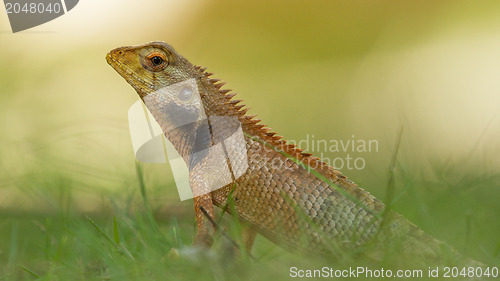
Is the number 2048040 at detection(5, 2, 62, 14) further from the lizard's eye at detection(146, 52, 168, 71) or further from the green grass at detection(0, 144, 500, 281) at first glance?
the lizard's eye at detection(146, 52, 168, 71)

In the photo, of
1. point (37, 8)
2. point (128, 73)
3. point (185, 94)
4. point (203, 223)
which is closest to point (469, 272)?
point (203, 223)

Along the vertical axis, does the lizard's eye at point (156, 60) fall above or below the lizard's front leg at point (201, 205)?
above

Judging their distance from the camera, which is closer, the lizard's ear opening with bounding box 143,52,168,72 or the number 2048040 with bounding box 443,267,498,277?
the number 2048040 with bounding box 443,267,498,277

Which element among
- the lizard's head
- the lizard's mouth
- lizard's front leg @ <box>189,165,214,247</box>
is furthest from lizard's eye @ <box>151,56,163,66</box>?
lizard's front leg @ <box>189,165,214,247</box>

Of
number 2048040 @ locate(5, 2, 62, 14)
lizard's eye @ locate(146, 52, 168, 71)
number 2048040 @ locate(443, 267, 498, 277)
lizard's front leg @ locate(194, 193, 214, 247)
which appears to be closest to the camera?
number 2048040 @ locate(443, 267, 498, 277)

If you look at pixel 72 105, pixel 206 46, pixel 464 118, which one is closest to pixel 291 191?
pixel 72 105

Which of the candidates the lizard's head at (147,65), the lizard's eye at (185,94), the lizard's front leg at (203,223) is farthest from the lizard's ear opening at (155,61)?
the lizard's front leg at (203,223)

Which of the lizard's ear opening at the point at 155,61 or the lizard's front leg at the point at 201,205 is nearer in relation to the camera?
the lizard's front leg at the point at 201,205

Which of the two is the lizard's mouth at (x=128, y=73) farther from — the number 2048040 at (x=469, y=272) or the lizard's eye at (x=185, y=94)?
the number 2048040 at (x=469, y=272)
